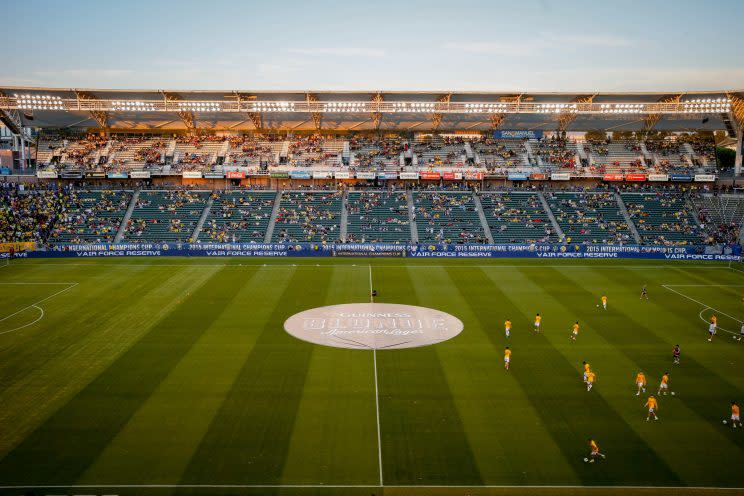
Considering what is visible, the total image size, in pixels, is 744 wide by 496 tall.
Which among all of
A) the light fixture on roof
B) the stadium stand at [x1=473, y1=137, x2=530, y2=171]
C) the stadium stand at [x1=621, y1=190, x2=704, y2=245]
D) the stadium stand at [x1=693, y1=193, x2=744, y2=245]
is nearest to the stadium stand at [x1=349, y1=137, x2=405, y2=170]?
the stadium stand at [x1=473, y1=137, x2=530, y2=171]

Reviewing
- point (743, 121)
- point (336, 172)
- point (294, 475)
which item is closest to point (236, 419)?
point (294, 475)

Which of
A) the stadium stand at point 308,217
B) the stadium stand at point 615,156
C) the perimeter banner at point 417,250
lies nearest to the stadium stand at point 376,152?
the stadium stand at point 308,217

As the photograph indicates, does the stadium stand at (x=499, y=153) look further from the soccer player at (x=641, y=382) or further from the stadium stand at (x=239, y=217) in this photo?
the soccer player at (x=641, y=382)

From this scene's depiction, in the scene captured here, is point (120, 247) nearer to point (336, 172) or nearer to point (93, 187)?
point (93, 187)

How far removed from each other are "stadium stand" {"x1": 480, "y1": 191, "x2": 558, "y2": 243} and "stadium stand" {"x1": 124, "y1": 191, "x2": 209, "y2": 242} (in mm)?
34093

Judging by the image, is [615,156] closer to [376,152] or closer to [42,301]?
[376,152]

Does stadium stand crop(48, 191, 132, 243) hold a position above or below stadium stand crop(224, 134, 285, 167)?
below

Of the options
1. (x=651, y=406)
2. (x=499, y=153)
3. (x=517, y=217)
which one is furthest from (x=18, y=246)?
(x=499, y=153)

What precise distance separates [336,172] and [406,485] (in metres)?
53.9

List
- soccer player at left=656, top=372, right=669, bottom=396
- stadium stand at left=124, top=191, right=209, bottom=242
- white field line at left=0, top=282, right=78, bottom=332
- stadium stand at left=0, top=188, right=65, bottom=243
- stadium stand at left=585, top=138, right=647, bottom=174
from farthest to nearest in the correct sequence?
→ stadium stand at left=585, top=138, right=647, bottom=174
stadium stand at left=124, top=191, right=209, bottom=242
stadium stand at left=0, top=188, right=65, bottom=243
white field line at left=0, top=282, right=78, bottom=332
soccer player at left=656, top=372, right=669, bottom=396

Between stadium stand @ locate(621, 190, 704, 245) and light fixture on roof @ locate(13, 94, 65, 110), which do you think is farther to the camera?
light fixture on roof @ locate(13, 94, 65, 110)

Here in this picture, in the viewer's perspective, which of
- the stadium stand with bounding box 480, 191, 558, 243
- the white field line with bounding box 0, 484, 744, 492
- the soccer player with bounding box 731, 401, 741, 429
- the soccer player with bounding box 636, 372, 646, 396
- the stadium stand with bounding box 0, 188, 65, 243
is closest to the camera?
the white field line with bounding box 0, 484, 744, 492

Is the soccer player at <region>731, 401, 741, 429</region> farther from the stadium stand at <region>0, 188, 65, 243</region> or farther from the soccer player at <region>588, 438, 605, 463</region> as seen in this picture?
the stadium stand at <region>0, 188, 65, 243</region>

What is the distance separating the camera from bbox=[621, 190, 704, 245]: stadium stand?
A: 191 feet
